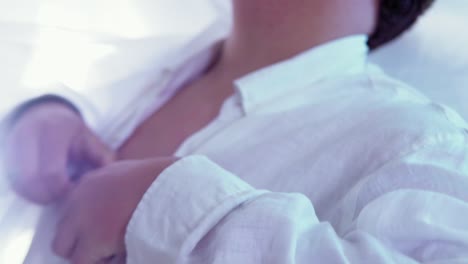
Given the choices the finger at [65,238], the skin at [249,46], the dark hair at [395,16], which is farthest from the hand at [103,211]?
the dark hair at [395,16]

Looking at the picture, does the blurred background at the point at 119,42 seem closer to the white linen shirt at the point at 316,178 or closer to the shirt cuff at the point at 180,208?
the white linen shirt at the point at 316,178

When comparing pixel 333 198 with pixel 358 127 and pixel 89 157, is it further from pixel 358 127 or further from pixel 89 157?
pixel 89 157

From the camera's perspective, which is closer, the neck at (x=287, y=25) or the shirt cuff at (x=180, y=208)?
the shirt cuff at (x=180, y=208)

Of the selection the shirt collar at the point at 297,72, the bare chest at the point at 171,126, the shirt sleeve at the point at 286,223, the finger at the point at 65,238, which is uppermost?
the shirt sleeve at the point at 286,223

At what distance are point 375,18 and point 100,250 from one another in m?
0.47

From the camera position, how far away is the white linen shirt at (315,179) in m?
0.38

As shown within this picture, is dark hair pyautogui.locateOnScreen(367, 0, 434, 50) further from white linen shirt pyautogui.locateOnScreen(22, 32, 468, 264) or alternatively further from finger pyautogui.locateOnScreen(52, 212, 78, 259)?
finger pyautogui.locateOnScreen(52, 212, 78, 259)

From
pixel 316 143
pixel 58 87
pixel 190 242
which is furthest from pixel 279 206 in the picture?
pixel 58 87

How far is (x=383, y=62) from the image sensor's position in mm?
886

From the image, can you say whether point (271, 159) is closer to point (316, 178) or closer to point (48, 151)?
point (316, 178)

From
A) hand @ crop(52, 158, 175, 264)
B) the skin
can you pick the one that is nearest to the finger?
hand @ crop(52, 158, 175, 264)

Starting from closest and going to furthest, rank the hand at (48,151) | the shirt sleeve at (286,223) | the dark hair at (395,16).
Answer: the shirt sleeve at (286,223) → the hand at (48,151) → the dark hair at (395,16)

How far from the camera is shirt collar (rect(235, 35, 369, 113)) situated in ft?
2.04

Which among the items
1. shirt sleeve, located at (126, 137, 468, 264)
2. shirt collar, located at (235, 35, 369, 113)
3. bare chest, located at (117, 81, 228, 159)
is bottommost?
bare chest, located at (117, 81, 228, 159)
